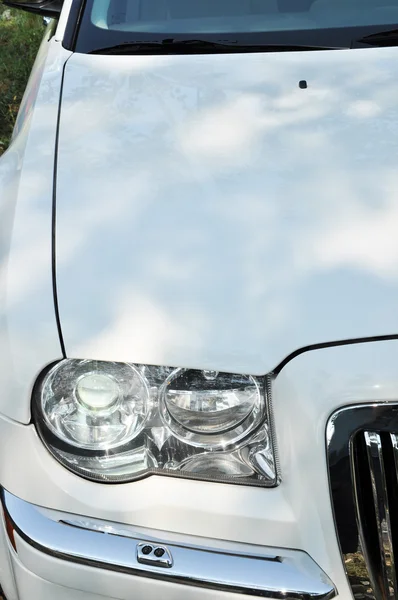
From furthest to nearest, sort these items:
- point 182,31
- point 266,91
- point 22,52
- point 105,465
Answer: point 22,52 → point 182,31 → point 266,91 → point 105,465

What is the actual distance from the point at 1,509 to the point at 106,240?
60cm

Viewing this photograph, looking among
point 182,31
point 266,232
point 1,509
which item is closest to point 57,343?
point 1,509

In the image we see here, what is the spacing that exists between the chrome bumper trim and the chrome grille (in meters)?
0.08

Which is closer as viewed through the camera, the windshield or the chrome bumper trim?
the chrome bumper trim

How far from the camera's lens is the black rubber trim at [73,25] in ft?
7.75

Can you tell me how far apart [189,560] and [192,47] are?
1.61 metres

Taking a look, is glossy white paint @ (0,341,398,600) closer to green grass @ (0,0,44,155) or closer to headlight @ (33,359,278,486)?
headlight @ (33,359,278,486)

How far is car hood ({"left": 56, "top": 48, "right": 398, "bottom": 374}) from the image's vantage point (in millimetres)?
1342

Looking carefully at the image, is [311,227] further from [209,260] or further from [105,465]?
[105,465]

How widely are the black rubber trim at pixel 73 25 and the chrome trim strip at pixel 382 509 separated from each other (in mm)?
1684

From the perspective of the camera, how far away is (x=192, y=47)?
2.27 metres

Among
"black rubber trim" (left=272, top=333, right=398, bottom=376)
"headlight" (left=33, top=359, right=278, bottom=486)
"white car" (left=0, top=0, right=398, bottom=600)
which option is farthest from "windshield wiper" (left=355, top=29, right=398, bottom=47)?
"headlight" (left=33, top=359, right=278, bottom=486)

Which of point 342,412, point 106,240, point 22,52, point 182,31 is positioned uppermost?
point 182,31

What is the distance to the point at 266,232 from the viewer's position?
1.53 meters
